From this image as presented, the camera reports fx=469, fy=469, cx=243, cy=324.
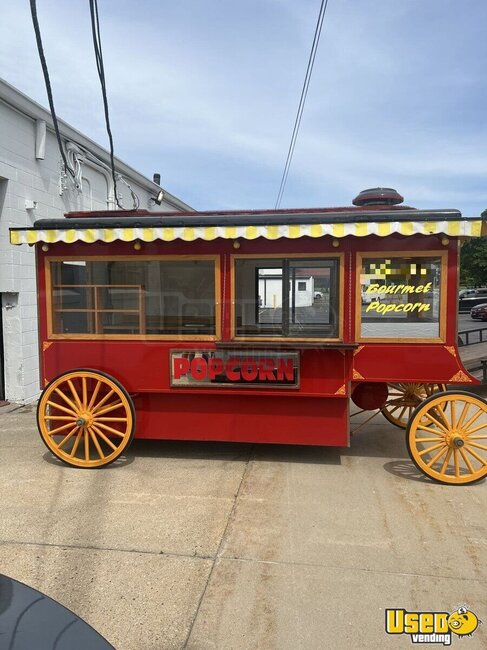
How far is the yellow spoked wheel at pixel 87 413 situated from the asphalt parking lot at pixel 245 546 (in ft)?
0.73

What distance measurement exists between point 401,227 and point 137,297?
2538mm

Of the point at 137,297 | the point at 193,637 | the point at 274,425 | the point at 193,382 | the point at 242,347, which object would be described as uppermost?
the point at 137,297

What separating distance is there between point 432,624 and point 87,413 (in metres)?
3.40

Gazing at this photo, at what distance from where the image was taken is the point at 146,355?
15.0 ft

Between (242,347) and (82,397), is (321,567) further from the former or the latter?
(82,397)

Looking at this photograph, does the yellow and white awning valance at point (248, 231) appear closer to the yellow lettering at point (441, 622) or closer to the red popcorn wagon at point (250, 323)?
the red popcorn wagon at point (250, 323)

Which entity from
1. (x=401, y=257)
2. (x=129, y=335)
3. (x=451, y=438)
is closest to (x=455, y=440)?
(x=451, y=438)

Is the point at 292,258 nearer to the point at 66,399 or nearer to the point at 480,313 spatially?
the point at 66,399

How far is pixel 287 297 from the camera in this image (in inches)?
176

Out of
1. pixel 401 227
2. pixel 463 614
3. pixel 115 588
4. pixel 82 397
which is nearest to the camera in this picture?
pixel 463 614

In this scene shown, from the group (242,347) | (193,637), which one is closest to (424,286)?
(242,347)

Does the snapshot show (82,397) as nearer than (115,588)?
No

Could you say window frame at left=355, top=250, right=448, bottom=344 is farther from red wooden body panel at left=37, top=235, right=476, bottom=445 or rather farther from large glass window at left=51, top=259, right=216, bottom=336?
large glass window at left=51, top=259, right=216, bottom=336

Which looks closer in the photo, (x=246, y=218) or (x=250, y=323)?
(x=246, y=218)
